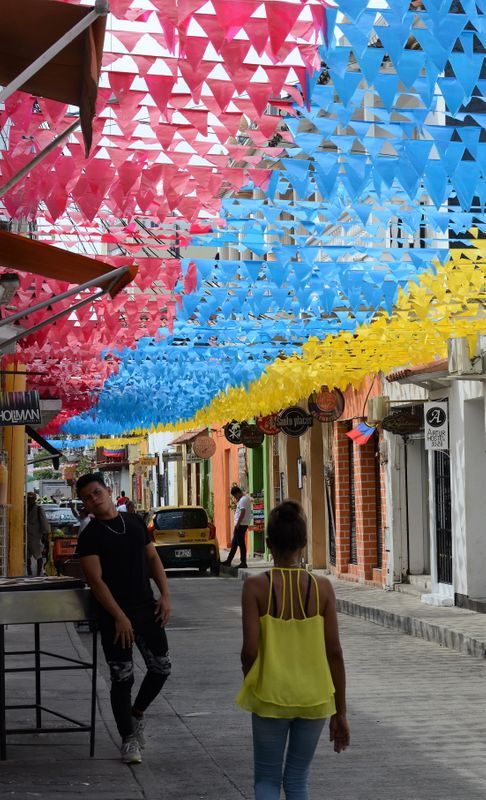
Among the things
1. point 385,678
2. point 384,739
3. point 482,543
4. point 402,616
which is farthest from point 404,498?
point 384,739

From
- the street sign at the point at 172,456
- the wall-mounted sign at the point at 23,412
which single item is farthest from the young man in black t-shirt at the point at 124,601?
the street sign at the point at 172,456

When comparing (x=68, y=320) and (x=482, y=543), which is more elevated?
(x=68, y=320)

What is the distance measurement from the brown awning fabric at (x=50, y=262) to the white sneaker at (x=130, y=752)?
10.2ft

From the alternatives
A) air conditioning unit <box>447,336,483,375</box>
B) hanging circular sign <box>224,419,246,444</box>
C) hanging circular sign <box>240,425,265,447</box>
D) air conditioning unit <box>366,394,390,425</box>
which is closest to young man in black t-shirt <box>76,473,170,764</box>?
air conditioning unit <box>447,336,483,375</box>

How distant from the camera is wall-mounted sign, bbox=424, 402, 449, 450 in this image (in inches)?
782

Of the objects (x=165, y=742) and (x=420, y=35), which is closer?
(x=420, y=35)

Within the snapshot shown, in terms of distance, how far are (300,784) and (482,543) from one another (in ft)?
47.3

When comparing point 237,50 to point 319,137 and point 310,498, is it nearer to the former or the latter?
point 319,137

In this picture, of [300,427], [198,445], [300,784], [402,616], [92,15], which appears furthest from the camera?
[198,445]

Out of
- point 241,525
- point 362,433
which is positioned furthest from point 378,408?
point 241,525

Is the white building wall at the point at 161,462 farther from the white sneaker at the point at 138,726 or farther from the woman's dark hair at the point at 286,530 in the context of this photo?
the woman's dark hair at the point at 286,530

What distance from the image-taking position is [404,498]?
23.8 m

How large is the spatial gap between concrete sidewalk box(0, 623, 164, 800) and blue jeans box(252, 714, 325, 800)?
186 cm

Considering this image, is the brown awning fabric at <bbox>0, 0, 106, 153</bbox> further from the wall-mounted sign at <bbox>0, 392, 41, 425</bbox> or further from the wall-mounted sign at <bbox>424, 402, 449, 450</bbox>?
the wall-mounted sign at <bbox>424, 402, 449, 450</bbox>
